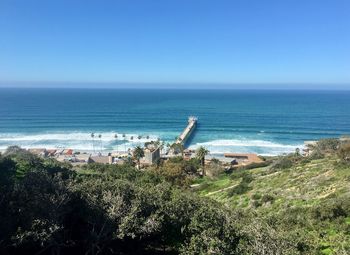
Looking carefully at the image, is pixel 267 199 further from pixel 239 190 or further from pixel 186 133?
pixel 186 133

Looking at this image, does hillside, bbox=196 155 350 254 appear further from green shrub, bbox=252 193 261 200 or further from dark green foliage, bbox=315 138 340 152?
dark green foliage, bbox=315 138 340 152

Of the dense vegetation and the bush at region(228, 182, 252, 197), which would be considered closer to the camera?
the dense vegetation

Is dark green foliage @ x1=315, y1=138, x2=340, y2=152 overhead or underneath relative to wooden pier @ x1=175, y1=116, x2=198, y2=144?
overhead

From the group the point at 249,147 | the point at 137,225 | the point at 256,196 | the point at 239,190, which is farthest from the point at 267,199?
the point at 249,147

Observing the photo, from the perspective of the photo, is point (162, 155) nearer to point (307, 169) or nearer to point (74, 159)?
point (74, 159)

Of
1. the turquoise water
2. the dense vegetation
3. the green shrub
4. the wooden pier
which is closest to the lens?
the dense vegetation

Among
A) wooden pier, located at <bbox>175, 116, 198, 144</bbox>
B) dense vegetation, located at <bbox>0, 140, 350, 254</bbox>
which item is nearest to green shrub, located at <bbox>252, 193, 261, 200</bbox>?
dense vegetation, located at <bbox>0, 140, 350, 254</bbox>

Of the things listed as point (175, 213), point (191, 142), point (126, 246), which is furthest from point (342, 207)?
point (191, 142)

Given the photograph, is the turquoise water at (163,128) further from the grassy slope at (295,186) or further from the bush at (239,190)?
the bush at (239,190)

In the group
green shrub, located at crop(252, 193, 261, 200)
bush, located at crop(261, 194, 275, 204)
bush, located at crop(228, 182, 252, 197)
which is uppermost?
bush, located at crop(261, 194, 275, 204)

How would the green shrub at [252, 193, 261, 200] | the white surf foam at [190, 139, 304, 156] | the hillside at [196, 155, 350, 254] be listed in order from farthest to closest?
1. the white surf foam at [190, 139, 304, 156]
2. the green shrub at [252, 193, 261, 200]
3. the hillside at [196, 155, 350, 254]

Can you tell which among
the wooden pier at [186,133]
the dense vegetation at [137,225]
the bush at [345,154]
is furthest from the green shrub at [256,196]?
the wooden pier at [186,133]
